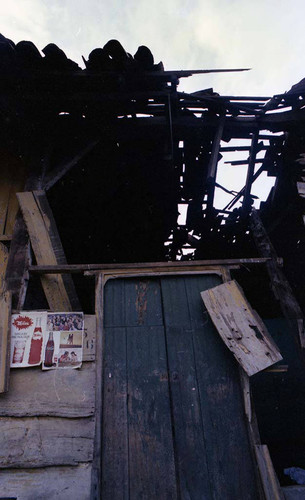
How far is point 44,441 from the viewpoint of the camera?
291 centimetres

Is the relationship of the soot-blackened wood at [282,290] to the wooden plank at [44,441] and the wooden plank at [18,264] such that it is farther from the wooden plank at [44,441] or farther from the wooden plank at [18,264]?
the wooden plank at [18,264]

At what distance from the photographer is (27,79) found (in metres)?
3.98

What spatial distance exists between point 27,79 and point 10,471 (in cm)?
462

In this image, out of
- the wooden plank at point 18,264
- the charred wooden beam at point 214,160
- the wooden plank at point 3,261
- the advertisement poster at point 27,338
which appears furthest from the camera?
the charred wooden beam at point 214,160

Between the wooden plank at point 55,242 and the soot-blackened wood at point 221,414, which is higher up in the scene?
the wooden plank at point 55,242

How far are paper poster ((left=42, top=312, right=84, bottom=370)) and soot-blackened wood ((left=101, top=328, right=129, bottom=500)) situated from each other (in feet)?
1.14

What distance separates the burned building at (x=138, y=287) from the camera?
3.00 meters

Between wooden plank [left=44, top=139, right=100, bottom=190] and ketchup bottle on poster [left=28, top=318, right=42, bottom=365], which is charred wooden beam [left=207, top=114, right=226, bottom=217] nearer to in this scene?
wooden plank [left=44, top=139, right=100, bottom=190]

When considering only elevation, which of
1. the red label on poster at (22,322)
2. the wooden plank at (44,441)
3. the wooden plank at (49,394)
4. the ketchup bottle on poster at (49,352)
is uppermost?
the red label on poster at (22,322)

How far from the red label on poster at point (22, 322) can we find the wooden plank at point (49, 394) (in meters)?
0.46

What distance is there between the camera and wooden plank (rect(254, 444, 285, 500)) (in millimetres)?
2895

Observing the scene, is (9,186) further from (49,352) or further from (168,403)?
(168,403)

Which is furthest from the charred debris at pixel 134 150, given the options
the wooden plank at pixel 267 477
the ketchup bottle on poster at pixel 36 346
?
the wooden plank at pixel 267 477

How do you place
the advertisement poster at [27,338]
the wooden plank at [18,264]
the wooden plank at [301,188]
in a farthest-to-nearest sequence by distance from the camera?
1. the wooden plank at [301,188]
2. the wooden plank at [18,264]
3. the advertisement poster at [27,338]
